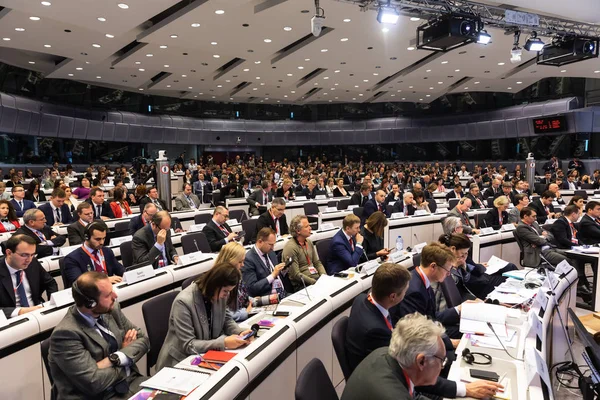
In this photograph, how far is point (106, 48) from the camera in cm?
1205

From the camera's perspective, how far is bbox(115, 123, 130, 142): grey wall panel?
20.4m

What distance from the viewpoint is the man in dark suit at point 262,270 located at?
13.2 feet

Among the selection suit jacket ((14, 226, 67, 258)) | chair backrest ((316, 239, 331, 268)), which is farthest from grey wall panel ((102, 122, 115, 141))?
chair backrest ((316, 239, 331, 268))

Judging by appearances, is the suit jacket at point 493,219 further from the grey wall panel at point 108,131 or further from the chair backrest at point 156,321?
the grey wall panel at point 108,131

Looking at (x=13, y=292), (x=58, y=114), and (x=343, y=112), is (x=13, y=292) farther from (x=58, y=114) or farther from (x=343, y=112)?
(x=343, y=112)

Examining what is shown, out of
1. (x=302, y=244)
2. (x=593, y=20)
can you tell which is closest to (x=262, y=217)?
(x=302, y=244)

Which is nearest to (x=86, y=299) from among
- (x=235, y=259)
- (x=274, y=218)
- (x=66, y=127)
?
(x=235, y=259)

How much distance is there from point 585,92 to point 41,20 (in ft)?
67.8

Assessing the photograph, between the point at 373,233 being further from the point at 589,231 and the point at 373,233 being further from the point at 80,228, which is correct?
the point at 80,228

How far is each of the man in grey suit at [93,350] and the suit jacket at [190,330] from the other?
0.17m

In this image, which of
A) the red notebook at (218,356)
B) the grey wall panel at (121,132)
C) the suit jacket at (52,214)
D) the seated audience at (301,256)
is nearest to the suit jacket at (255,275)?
the seated audience at (301,256)

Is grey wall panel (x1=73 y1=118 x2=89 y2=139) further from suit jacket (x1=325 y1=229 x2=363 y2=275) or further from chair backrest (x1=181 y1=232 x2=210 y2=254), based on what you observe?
suit jacket (x1=325 y1=229 x2=363 y2=275)

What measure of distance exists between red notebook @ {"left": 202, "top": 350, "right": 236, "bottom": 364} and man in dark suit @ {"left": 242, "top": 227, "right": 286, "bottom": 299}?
1.39 metres

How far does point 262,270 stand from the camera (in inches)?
166
